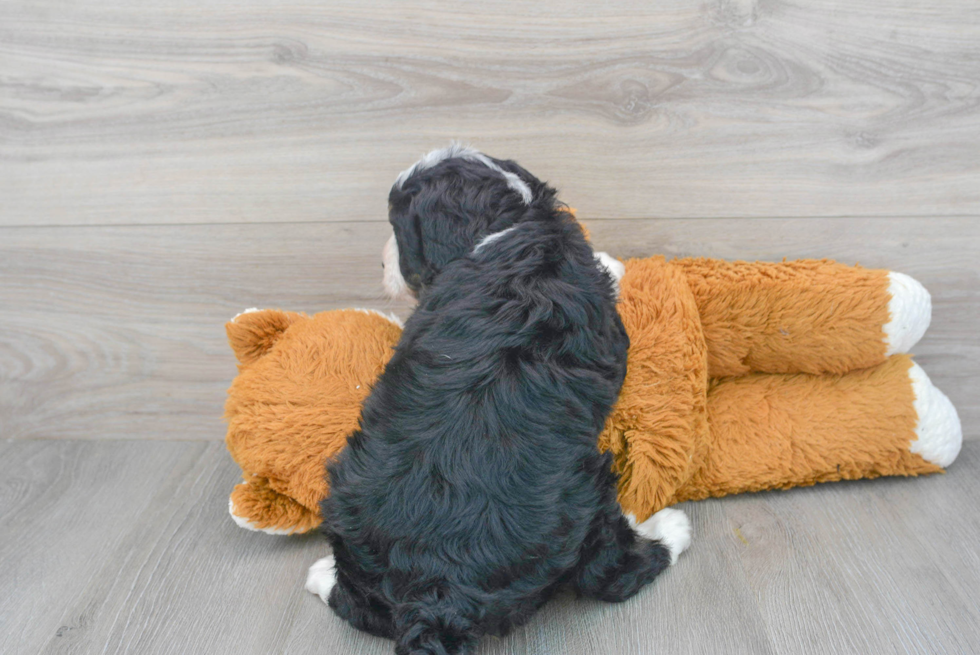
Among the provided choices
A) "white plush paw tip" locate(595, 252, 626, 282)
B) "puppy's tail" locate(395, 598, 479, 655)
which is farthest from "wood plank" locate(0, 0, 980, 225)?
"puppy's tail" locate(395, 598, 479, 655)

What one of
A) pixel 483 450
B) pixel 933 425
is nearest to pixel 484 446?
pixel 483 450

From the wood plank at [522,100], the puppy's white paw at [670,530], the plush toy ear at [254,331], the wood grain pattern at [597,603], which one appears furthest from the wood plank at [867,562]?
the plush toy ear at [254,331]

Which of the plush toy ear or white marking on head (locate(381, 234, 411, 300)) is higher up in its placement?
white marking on head (locate(381, 234, 411, 300))

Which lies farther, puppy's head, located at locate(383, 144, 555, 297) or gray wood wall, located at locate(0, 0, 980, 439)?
gray wood wall, located at locate(0, 0, 980, 439)

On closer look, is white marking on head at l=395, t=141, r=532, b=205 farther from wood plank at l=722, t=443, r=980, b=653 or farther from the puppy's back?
wood plank at l=722, t=443, r=980, b=653

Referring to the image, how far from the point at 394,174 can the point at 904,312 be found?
43.2 inches

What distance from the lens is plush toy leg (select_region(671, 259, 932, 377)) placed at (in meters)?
1.38

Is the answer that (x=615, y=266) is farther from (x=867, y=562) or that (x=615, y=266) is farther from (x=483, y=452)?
(x=867, y=562)

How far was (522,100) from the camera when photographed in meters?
1.49

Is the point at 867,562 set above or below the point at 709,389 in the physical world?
below

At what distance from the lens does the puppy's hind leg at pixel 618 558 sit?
1146 millimetres

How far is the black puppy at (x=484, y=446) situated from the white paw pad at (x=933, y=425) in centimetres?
72

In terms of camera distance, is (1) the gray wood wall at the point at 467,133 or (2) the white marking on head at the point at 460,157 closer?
(2) the white marking on head at the point at 460,157

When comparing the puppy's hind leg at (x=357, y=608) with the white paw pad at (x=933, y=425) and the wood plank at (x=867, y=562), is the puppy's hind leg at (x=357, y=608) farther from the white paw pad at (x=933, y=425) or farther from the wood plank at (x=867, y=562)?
the white paw pad at (x=933, y=425)
